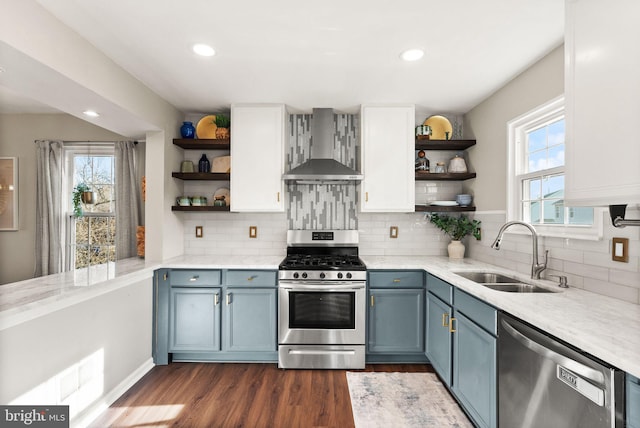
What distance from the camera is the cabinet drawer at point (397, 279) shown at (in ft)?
9.16

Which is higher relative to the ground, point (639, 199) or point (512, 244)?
point (639, 199)

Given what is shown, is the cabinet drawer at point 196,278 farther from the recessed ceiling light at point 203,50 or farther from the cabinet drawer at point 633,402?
the cabinet drawer at point 633,402

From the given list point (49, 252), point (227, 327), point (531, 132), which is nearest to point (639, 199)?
point (531, 132)

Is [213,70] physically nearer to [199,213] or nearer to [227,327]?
[199,213]

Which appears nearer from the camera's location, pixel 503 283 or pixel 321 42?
pixel 321 42

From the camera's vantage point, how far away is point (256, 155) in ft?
10.3

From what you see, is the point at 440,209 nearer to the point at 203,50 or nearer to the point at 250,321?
the point at 250,321

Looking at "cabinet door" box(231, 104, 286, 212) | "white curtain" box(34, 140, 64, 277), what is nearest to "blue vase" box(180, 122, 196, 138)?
"cabinet door" box(231, 104, 286, 212)

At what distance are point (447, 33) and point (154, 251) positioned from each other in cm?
296

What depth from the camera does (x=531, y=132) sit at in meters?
2.51

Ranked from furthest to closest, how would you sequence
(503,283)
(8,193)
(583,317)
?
(8,193) < (503,283) < (583,317)

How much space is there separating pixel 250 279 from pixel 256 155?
1.21m

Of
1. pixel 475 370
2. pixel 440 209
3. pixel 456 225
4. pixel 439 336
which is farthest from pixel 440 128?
pixel 475 370

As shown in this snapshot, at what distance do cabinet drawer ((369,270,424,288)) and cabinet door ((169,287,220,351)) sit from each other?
1400 millimetres
